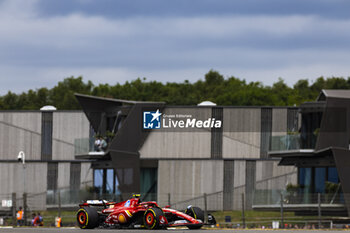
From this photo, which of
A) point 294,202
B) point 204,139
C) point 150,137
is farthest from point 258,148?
point 294,202

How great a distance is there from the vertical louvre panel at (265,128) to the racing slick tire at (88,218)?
1288 inches

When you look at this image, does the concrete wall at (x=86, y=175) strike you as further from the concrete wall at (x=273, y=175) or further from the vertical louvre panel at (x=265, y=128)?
the vertical louvre panel at (x=265, y=128)

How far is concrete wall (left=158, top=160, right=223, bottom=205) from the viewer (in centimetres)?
5788

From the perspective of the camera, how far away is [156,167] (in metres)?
58.6

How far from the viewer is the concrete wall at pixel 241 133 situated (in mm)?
59312

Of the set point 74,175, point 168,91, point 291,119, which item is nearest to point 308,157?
point 291,119

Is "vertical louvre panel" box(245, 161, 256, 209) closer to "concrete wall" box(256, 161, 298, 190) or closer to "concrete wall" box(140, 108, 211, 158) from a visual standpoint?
"concrete wall" box(256, 161, 298, 190)

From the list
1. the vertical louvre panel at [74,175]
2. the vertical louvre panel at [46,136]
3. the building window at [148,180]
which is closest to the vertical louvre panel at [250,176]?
the building window at [148,180]

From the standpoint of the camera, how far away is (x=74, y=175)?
6288 cm

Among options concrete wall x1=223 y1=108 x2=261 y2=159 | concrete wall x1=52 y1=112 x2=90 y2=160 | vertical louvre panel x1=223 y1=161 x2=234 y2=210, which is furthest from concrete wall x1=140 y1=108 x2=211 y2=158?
concrete wall x1=52 y1=112 x2=90 y2=160

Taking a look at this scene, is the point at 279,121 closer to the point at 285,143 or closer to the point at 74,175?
the point at 285,143

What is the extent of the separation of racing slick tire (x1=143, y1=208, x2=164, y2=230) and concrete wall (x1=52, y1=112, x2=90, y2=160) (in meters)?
36.9

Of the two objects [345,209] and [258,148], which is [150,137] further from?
[345,209]

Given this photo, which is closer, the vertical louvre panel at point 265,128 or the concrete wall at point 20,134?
the vertical louvre panel at point 265,128
